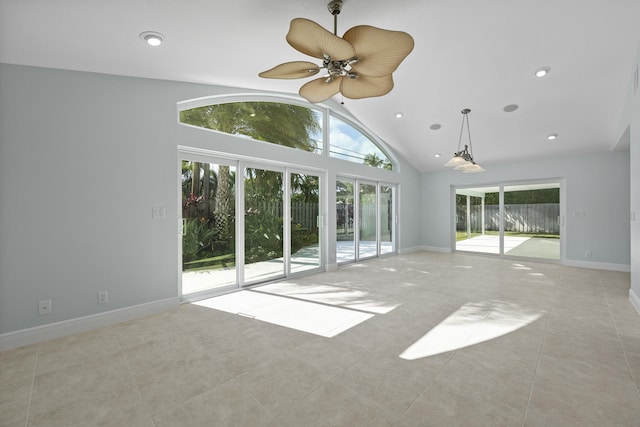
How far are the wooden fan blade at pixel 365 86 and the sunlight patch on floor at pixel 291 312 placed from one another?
Result: 2310 mm

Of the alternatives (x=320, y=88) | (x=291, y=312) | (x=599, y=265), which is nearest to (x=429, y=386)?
(x=291, y=312)

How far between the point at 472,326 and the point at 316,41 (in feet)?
10.00

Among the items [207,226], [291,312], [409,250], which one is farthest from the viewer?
[409,250]

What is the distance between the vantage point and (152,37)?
253 centimetres

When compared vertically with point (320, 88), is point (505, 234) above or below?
below

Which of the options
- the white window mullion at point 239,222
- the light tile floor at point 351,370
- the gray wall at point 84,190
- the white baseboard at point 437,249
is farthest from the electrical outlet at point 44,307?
the white baseboard at point 437,249

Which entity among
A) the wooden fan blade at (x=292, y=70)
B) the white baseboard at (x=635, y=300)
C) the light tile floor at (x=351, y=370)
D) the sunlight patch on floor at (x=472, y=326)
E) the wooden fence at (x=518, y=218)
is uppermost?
the wooden fan blade at (x=292, y=70)

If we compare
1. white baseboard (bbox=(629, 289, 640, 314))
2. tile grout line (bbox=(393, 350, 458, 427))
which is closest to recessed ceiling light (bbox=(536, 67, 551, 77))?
white baseboard (bbox=(629, 289, 640, 314))

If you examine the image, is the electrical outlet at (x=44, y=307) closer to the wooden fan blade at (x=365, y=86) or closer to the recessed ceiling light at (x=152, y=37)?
the recessed ceiling light at (x=152, y=37)

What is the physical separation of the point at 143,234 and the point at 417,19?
3.90 m

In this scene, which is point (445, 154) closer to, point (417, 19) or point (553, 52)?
point (553, 52)

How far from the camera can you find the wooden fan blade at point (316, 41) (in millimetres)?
1727

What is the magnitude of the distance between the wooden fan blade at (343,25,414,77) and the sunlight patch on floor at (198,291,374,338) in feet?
7.95

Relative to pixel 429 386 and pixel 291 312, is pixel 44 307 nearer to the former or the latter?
pixel 291 312
